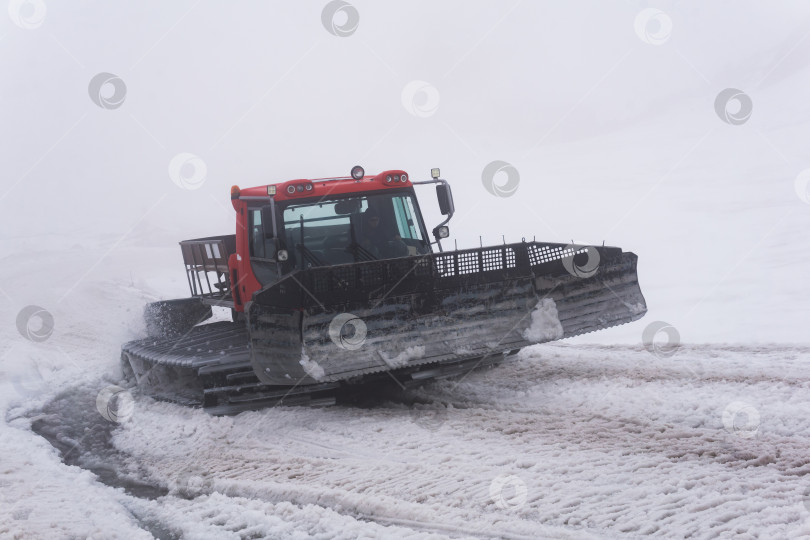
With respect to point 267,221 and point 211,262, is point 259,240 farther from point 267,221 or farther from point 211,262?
point 211,262

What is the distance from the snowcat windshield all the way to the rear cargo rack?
160cm

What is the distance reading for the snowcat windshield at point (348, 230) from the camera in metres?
6.45

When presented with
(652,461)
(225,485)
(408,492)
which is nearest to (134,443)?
(225,485)

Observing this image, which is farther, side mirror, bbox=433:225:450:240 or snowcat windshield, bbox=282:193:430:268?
side mirror, bbox=433:225:450:240

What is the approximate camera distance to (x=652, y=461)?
12.0ft

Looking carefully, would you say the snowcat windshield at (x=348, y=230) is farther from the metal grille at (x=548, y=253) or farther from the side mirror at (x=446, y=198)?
the metal grille at (x=548, y=253)

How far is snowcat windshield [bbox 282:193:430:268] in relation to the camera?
21.2 feet

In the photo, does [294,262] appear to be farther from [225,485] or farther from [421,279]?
[225,485]

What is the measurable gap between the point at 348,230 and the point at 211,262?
226 centimetres

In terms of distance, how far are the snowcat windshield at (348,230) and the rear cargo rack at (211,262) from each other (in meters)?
1.60

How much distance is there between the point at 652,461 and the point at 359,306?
237 centimetres

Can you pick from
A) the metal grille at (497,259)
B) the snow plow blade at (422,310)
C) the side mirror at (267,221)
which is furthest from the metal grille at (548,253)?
the side mirror at (267,221)

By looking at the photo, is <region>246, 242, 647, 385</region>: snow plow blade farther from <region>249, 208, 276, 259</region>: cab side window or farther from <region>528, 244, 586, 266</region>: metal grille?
<region>249, 208, 276, 259</region>: cab side window

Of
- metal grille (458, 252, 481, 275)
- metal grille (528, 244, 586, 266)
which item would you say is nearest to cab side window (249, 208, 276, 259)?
metal grille (458, 252, 481, 275)
